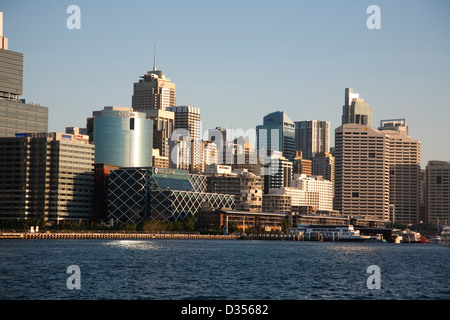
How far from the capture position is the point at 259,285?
102 metres

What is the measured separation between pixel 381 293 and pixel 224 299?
66.5 ft

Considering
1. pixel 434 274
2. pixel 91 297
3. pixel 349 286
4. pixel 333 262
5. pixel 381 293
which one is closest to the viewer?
pixel 91 297

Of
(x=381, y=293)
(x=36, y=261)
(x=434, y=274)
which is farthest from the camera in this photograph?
(x=36, y=261)

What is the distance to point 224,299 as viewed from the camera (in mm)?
87375
